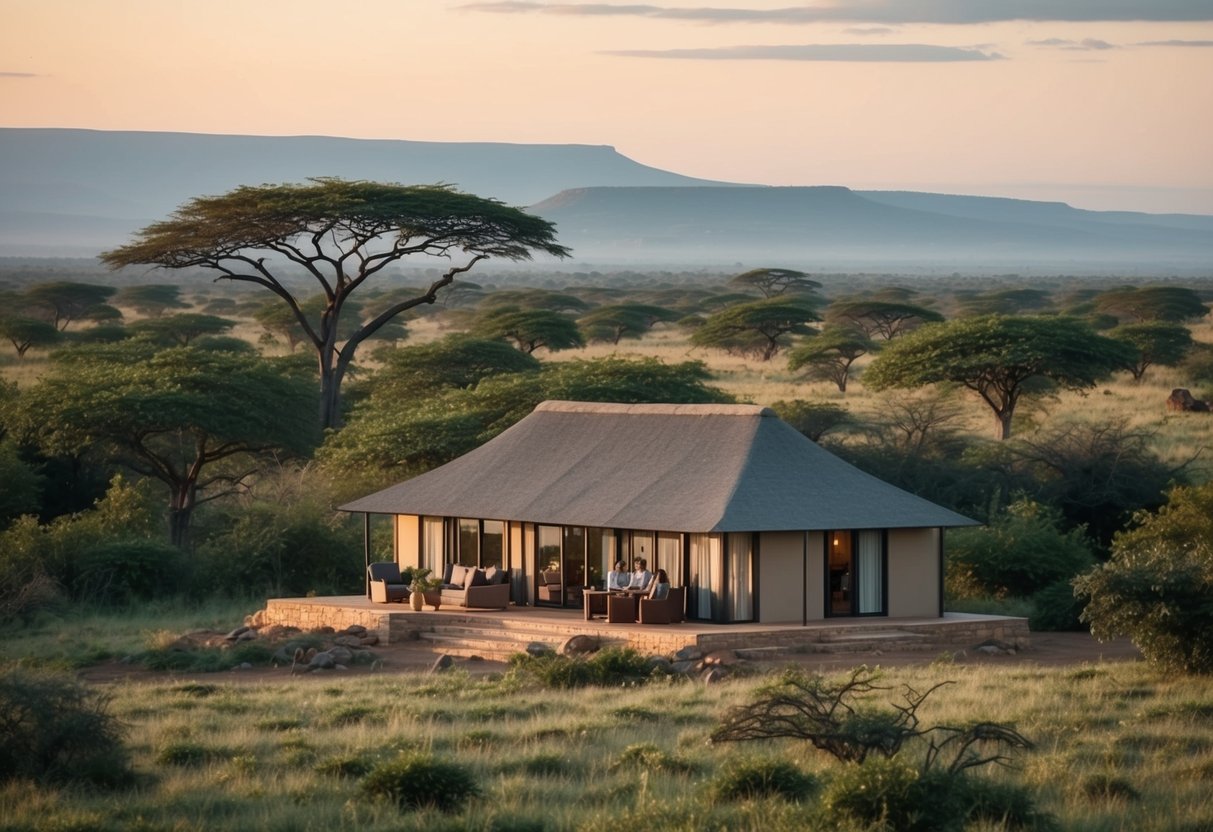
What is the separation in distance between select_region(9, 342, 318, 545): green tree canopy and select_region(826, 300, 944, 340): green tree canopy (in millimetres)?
38833

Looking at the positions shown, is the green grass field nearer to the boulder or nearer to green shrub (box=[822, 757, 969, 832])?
green shrub (box=[822, 757, 969, 832])

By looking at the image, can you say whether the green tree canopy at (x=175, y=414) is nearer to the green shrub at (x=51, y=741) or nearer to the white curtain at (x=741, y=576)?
the white curtain at (x=741, y=576)

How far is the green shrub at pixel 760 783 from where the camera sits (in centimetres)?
1434

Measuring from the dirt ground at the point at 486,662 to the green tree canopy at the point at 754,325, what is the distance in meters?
44.1

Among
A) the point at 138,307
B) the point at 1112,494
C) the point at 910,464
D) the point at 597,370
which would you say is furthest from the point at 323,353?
the point at 138,307

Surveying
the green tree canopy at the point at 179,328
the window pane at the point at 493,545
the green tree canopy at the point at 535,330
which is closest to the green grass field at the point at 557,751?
the window pane at the point at 493,545

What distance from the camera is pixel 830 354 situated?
61312 mm

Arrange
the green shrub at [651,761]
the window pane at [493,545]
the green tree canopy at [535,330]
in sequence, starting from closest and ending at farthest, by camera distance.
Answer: the green shrub at [651,761] < the window pane at [493,545] < the green tree canopy at [535,330]

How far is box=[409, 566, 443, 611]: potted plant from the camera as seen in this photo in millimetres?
28062

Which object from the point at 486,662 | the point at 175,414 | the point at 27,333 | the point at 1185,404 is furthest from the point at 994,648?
the point at 27,333

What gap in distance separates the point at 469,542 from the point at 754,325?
44112 mm

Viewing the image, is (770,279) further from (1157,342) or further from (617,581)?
(617,581)

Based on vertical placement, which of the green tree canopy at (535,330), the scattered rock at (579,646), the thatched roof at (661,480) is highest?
the green tree canopy at (535,330)

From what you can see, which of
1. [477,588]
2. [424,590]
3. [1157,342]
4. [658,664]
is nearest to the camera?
[658,664]
